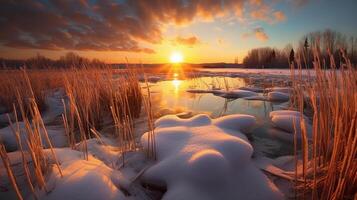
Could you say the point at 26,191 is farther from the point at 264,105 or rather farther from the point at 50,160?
the point at 264,105

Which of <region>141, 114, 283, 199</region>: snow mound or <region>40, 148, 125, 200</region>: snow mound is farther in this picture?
<region>141, 114, 283, 199</region>: snow mound

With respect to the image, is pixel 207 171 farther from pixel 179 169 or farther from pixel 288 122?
pixel 288 122

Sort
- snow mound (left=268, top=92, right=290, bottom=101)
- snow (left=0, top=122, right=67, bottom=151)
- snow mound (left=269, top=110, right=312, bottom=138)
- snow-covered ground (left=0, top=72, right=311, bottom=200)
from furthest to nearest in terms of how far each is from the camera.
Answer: snow mound (left=268, top=92, right=290, bottom=101), snow mound (left=269, top=110, right=312, bottom=138), snow (left=0, top=122, right=67, bottom=151), snow-covered ground (left=0, top=72, right=311, bottom=200)

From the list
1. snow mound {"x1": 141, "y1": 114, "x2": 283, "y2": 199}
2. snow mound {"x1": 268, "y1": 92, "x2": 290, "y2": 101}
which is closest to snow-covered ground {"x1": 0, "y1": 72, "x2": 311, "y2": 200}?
snow mound {"x1": 141, "y1": 114, "x2": 283, "y2": 199}

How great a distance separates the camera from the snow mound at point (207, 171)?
54.5 inches

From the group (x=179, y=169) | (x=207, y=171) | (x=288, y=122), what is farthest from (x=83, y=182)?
(x=288, y=122)

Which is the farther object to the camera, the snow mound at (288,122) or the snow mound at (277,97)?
the snow mound at (277,97)

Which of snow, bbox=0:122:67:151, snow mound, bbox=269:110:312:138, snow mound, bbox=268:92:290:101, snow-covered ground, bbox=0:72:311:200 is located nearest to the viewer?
snow-covered ground, bbox=0:72:311:200

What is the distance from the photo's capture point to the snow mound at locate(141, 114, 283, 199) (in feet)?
4.54

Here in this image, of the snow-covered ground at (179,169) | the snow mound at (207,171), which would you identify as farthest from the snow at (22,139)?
the snow mound at (207,171)

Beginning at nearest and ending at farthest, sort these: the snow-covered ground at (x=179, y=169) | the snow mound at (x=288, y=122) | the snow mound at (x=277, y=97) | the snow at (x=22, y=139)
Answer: the snow-covered ground at (x=179, y=169) < the snow at (x=22, y=139) < the snow mound at (x=288, y=122) < the snow mound at (x=277, y=97)

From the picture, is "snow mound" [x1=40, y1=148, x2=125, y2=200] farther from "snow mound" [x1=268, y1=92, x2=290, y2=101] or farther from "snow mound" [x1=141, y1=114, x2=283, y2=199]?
"snow mound" [x1=268, y1=92, x2=290, y2=101]

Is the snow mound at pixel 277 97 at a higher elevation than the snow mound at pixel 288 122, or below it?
higher

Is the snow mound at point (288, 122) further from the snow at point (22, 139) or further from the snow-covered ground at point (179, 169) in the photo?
the snow at point (22, 139)
